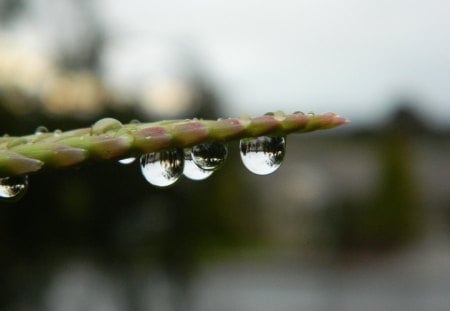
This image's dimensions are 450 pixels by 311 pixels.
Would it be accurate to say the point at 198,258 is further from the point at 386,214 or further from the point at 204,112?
the point at 386,214

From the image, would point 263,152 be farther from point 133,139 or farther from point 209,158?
point 133,139

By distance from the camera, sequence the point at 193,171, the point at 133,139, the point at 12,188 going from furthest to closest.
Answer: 1. the point at 193,171
2. the point at 12,188
3. the point at 133,139

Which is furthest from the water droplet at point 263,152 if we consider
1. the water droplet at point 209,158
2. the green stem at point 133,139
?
the green stem at point 133,139

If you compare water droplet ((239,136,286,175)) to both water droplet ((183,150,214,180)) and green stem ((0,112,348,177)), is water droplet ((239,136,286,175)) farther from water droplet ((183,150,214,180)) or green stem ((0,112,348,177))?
green stem ((0,112,348,177))

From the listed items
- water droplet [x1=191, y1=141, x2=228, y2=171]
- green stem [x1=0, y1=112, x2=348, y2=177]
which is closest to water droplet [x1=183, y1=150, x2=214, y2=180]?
water droplet [x1=191, y1=141, x2=228, y2=171]

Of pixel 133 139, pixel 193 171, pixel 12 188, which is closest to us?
pixel 133 139

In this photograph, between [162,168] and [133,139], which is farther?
[162,168]

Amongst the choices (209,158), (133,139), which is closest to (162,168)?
(209,158)
